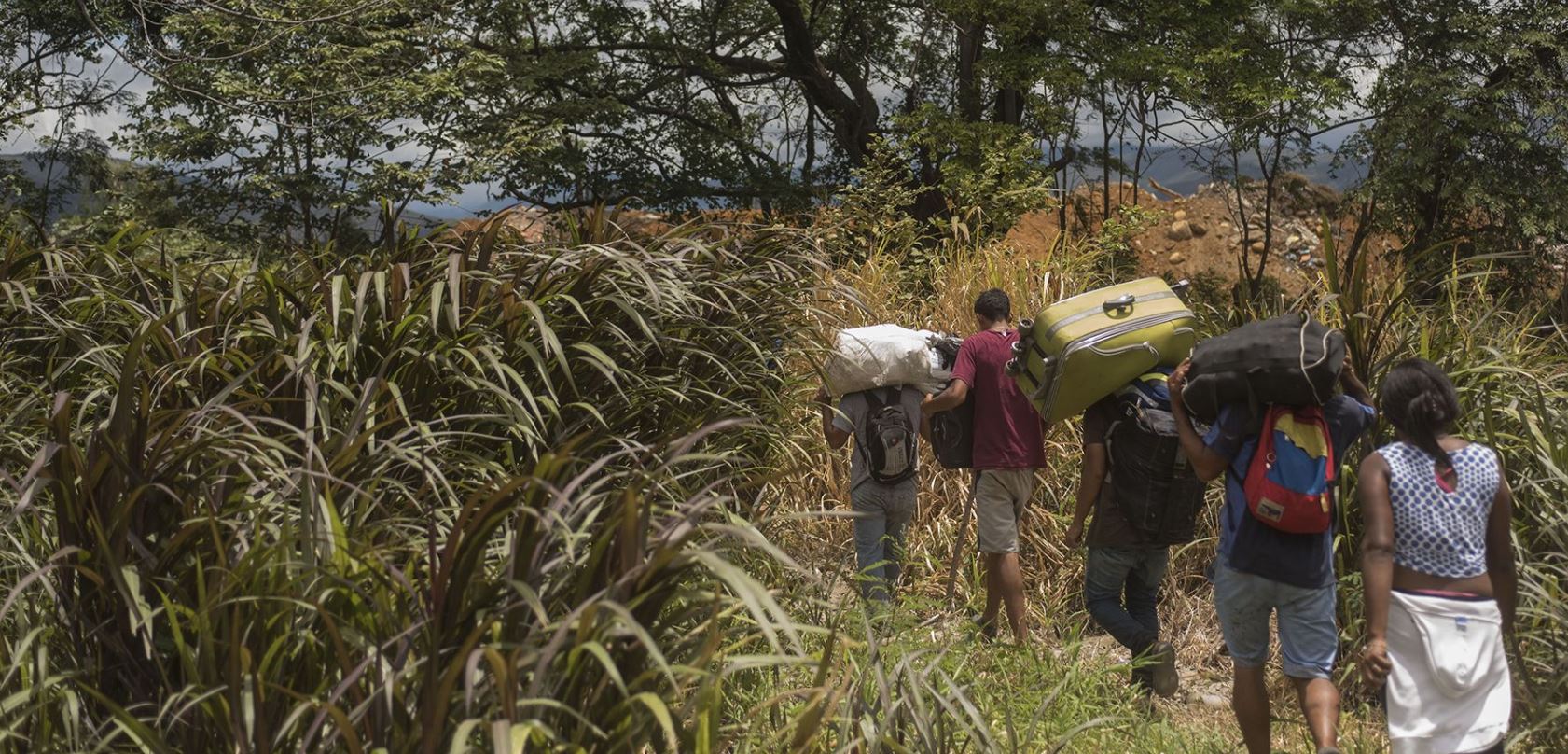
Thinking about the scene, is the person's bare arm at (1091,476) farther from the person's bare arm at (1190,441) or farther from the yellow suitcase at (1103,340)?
the person's bare arm at (1190,441)

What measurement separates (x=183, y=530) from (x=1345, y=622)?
4.20 metres

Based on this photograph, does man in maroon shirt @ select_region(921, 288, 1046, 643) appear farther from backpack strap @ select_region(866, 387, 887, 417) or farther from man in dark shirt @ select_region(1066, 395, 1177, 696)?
man in dark shirt @ select_region(1066, 395, 1177, 696)

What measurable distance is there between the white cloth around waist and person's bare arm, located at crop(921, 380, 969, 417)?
2283 millimetres

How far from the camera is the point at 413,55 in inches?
580

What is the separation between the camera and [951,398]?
553 centimetres

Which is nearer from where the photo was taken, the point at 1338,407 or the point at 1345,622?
the point at 1338,407

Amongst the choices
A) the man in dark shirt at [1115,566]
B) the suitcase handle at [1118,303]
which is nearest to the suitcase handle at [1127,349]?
the suitcase handle at [1118,303]

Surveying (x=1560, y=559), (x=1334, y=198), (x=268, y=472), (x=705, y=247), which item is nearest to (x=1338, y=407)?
(x=1560, y=559)

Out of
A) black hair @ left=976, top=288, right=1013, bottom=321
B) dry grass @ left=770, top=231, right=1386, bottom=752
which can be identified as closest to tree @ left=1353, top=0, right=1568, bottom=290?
dry grass @ left=770, top=231, right=1386, bottom=752

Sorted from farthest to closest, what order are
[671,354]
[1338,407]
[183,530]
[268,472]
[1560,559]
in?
1. [671,354]
2. [1560,559]
3. [1338,407]
4. [268,472]
5. [183,530]

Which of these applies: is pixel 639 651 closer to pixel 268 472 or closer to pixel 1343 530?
pixel 268 472

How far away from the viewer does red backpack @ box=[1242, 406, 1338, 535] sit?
3.77m

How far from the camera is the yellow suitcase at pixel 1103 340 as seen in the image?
471 centimetres

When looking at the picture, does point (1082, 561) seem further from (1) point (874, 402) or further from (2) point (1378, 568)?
(2) point (1378, 568)
